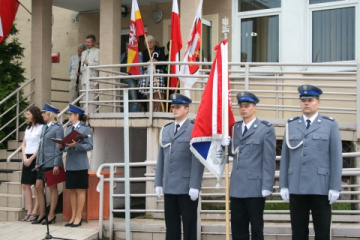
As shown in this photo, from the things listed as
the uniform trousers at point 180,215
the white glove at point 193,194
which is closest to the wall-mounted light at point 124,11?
the uniform trousers at point 180,215

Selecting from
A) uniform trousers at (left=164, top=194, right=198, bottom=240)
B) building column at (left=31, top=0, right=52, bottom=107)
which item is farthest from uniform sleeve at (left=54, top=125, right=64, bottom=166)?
building column at (left=31, top=0, right=52, bottom=107)

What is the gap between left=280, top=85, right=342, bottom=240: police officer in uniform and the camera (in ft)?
19.5

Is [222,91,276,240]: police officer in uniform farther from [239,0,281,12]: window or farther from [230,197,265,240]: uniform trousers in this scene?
[239,0,281,12]: window

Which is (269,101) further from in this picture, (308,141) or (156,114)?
(308,141)

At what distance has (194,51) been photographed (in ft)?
34.4

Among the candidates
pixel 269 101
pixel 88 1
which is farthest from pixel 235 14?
pixel 88 1

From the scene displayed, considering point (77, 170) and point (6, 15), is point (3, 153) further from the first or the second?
point (77, 170)

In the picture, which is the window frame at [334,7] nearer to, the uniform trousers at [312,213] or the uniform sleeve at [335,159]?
the uniform sleeve at [335,159]

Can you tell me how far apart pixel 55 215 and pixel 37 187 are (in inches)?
23.7

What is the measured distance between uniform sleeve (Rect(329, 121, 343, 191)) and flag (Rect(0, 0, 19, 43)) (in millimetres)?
7508

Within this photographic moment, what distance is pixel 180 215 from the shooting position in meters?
6.99

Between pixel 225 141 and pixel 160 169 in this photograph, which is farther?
pixel 160 169

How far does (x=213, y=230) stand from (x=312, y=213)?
2.35 metres

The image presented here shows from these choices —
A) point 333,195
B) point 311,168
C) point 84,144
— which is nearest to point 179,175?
point 311,168
